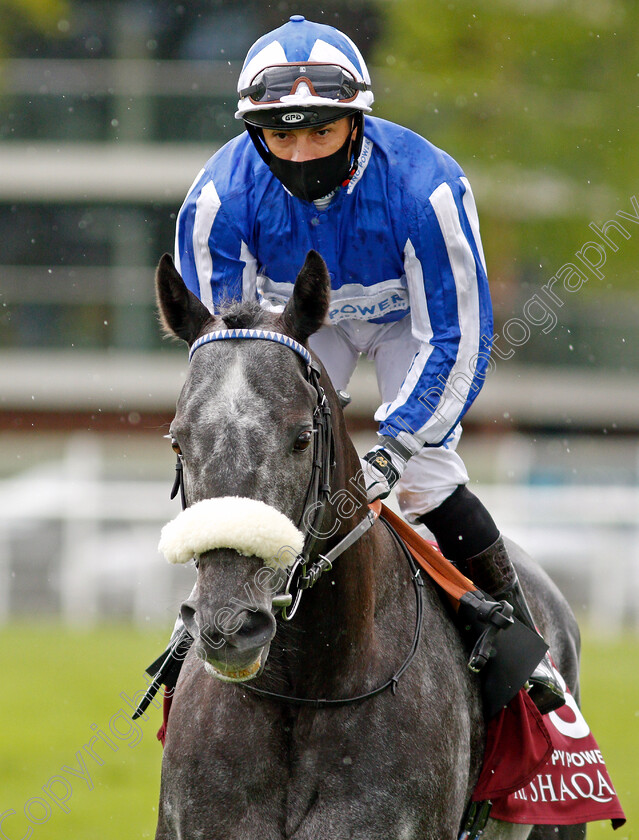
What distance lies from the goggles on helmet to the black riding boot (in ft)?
4.65

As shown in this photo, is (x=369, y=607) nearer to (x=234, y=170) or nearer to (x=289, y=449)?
(x=289, y=449)

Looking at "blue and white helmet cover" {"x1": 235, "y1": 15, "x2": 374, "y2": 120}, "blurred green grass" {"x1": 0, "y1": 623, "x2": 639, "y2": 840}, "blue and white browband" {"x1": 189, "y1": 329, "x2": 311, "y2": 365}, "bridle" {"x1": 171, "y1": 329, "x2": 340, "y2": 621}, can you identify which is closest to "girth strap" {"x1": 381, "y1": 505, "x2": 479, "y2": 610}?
"bridle" {"x1": 171, "y1": 329, "x2": 340, "y2": 621}

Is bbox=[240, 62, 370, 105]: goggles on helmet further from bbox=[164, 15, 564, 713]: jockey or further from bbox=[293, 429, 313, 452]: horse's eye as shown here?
bbox=[293, 429, 313, 452]: horse's eye

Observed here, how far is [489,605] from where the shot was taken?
3.86 metres

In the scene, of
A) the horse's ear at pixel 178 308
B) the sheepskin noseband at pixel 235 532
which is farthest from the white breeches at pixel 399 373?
the sheepskin noseband at pixel 235 532

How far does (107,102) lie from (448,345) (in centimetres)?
2159

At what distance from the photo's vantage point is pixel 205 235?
3887mm

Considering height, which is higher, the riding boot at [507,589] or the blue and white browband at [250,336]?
the blue and white browband at [250,336]

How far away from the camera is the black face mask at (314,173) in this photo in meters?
3.68

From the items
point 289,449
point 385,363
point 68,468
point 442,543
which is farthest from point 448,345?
point 68,468

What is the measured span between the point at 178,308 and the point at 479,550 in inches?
60.5

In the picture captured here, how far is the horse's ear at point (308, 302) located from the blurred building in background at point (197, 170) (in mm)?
13244

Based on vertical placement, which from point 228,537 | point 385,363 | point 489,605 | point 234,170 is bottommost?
point 489,605

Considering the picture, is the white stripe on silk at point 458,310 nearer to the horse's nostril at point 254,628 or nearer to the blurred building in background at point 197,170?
the horse's nostril at point 254,628
